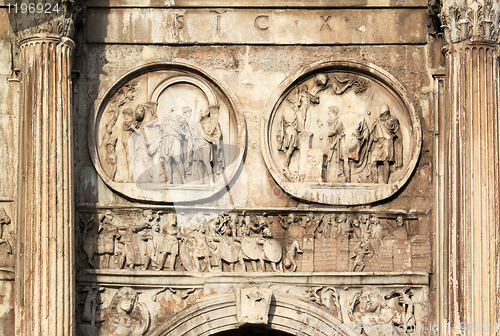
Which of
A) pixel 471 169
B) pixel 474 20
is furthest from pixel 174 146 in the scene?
pixel 474 20

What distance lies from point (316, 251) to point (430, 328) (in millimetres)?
1708

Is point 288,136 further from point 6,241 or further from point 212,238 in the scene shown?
point 6,241

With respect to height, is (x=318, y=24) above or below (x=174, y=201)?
above

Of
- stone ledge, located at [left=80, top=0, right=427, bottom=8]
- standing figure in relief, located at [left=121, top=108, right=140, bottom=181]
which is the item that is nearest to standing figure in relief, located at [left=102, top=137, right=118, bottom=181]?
standing figure in relief, located at [left=121, top=108, right=140, bottom=181]

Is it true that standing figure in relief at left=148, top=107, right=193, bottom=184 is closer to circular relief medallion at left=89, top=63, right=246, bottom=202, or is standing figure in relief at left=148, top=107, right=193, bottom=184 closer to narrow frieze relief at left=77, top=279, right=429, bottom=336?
circular relief medallion at left=89, top=63, right=246, bottom=202

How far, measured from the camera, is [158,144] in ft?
35.3

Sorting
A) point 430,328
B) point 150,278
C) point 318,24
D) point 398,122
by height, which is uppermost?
point 318,24

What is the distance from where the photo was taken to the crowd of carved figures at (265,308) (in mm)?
10422

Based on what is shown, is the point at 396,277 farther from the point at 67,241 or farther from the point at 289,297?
the point at 67,241

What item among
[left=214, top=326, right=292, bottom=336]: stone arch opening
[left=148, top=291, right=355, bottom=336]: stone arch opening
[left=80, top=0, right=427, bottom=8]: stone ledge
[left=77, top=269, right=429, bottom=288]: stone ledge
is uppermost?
[left=80, top=0, right=427, bottom=8]: stone ledge

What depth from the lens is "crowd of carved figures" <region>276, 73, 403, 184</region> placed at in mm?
10914

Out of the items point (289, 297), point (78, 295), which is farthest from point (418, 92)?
point (78, 295)

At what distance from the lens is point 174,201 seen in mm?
10633

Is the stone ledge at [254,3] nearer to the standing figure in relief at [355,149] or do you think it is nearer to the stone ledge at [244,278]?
the standing figure in relief at [355,149]
